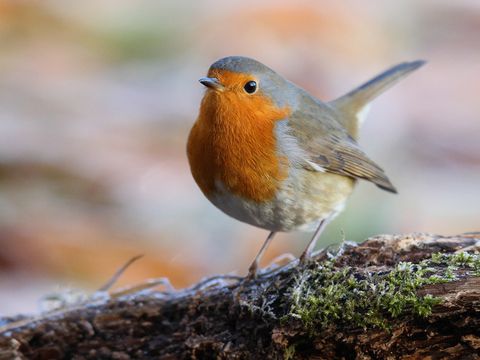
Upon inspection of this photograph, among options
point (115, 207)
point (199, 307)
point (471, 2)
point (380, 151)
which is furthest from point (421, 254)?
point (471, 2)

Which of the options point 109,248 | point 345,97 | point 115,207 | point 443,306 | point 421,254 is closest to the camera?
point 443,306

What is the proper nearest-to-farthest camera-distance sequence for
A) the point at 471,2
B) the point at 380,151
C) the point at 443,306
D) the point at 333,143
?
the point at 443,306, the point at 333,143, the point at 380,151, the point at 471,2

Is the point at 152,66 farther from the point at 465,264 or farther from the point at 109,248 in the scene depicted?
the point at 465,264

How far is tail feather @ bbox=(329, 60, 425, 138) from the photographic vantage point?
14.3ft

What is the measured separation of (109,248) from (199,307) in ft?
8.11

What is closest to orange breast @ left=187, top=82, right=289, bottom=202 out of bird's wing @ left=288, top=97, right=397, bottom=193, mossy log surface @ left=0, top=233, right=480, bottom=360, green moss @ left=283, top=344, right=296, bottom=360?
bird's wing @ left=288, top=97, right=397, bottom=193

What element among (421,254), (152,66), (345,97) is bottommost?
(421,254)

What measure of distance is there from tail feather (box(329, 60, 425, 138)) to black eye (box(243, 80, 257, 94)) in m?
1.00

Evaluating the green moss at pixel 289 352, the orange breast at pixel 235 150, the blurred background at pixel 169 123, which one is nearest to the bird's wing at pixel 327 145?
the orange breast at pixel 235 150

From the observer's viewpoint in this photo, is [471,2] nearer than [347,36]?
No

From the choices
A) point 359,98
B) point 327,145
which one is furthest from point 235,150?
point 359,98

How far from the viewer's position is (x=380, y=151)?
6.82 metres

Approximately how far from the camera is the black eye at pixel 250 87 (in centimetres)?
333

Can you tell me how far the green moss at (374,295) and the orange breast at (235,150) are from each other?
65 cm
